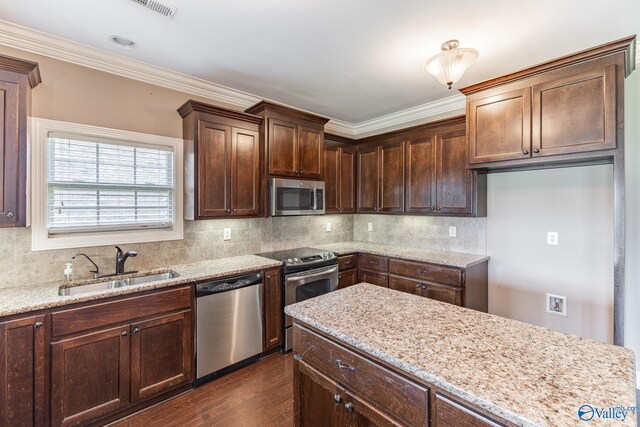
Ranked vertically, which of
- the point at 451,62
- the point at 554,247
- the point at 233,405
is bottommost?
the point at 233,405

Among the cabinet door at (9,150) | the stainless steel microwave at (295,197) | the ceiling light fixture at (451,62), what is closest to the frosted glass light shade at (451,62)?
the ceiling light fixture at (451,62)

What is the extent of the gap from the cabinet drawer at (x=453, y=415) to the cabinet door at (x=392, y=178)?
2976 mm

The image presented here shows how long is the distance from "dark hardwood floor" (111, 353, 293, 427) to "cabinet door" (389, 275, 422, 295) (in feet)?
4.97

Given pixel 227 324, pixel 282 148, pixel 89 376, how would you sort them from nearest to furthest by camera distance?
→ pixel 89 376 → pixel 227 324 → pixel 282 148

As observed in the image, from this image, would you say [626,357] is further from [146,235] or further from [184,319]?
[146,235]

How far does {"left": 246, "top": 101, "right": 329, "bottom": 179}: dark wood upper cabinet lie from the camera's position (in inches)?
125

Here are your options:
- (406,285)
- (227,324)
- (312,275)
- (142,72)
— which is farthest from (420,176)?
(142,72)

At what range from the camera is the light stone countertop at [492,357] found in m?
0.84

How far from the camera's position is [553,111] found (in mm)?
2307

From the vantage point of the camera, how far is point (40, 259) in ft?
7.38

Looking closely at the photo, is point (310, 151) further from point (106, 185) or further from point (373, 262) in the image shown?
point (106, 185)

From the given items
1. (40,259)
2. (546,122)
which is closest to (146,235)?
(40,259)

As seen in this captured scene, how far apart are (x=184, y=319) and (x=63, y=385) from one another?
0.78m

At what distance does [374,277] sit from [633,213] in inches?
94.9
